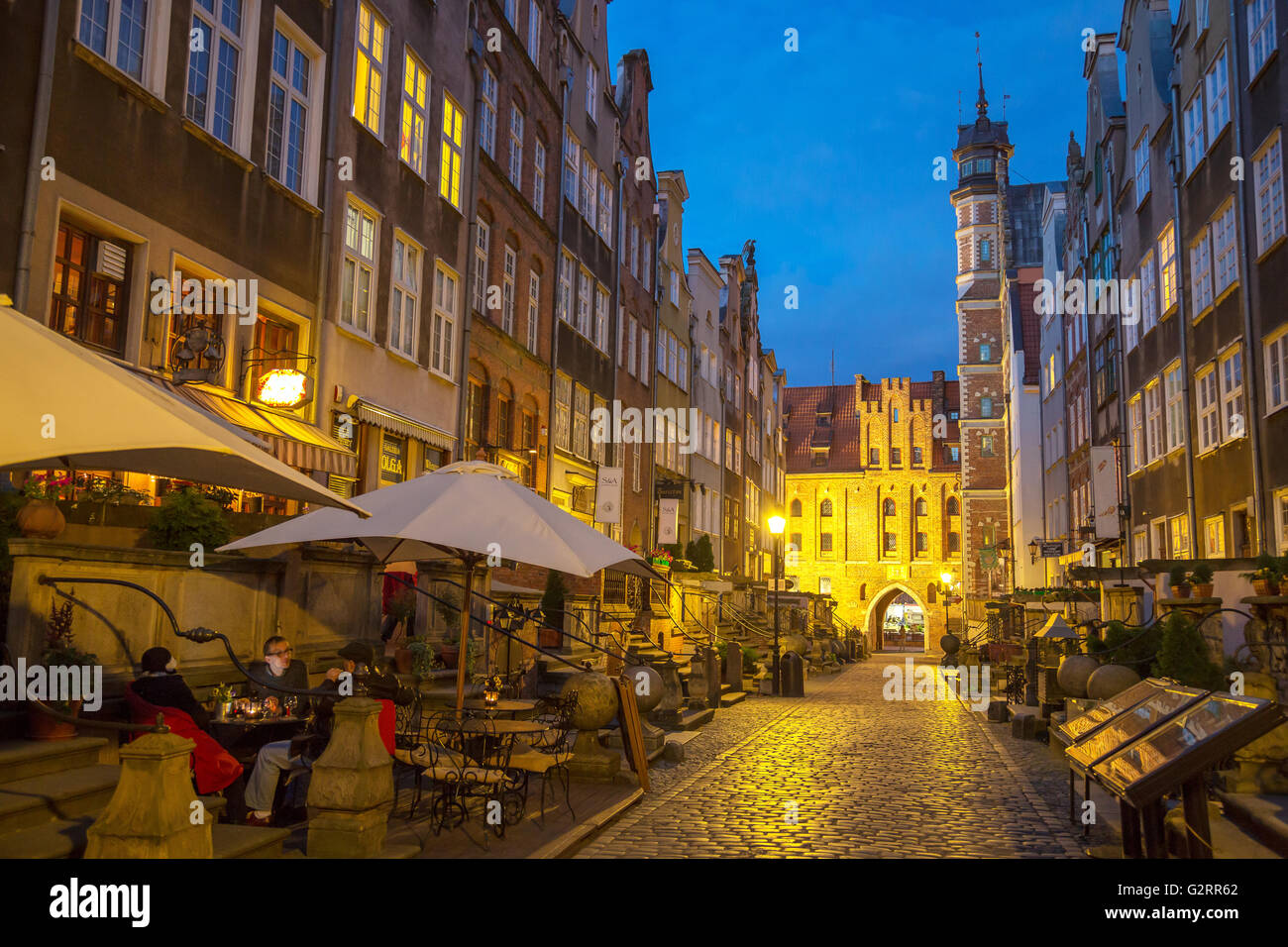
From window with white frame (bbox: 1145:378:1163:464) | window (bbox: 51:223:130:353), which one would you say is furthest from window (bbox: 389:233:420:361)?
window with white frame (bbox: 1145:378:1163:464)

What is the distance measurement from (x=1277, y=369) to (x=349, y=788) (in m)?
16.8

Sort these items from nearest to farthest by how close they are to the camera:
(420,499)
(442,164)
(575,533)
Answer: (420,499) → (575,533) → (442,164)

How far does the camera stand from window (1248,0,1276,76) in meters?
16.8

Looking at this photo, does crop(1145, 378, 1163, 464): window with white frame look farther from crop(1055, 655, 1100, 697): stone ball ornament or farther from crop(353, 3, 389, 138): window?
crop(353, 3, 389, 138): window

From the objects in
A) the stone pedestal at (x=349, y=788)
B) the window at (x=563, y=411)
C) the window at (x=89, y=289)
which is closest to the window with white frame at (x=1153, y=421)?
the window at (x=563, y=411)

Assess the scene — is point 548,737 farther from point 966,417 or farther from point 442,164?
point 966,417

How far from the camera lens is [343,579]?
10.9 metres

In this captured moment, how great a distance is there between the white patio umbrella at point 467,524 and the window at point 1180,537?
16678mm

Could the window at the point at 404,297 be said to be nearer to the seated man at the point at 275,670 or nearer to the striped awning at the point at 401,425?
the striped awning at the point at 401,425

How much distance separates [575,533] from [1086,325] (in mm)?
28154

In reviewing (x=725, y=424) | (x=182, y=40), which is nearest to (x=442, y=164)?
(x=182, y=40)

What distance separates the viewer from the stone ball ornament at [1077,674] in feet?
45.7
